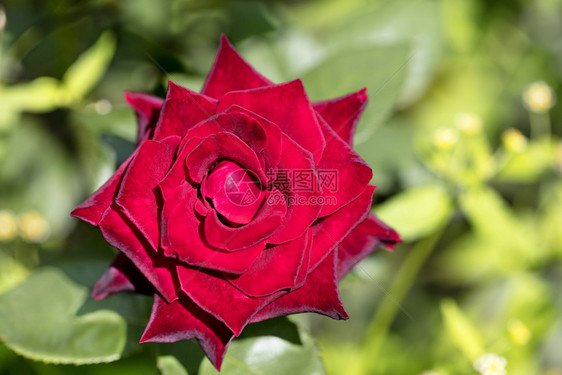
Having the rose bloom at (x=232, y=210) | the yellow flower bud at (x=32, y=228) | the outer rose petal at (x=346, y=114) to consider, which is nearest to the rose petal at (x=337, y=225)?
the rose bloom at (x=232, y=210)

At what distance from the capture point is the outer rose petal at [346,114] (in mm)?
707

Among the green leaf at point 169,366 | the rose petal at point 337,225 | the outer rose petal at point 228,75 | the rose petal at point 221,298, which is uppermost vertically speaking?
the outer rose petal at point 228,75

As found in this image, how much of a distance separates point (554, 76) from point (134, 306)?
56.1 inches

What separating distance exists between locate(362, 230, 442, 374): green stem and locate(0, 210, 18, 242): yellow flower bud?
80 centimetres

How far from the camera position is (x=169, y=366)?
2.46 ft

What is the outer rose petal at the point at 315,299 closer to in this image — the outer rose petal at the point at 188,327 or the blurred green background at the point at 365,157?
the outer rose petal at the point at 188,327

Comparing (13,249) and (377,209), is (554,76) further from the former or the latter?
(13,249)

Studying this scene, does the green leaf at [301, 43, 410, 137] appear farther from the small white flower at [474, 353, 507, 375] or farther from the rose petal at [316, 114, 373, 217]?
the small white flower at [474, 353, 507, 375]

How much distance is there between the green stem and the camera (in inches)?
46.2

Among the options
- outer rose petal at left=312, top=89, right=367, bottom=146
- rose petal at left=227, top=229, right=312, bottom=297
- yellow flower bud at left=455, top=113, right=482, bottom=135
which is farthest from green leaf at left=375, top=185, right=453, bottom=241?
rose petal at left=227, top=229, right=312, bottom=297

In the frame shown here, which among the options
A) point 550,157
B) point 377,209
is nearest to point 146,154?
point 377,209

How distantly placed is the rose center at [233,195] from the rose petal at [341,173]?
74 millimetres

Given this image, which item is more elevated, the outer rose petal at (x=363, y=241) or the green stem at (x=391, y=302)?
the outer rose petal at (x=363, y=241)

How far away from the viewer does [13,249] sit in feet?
4.04
